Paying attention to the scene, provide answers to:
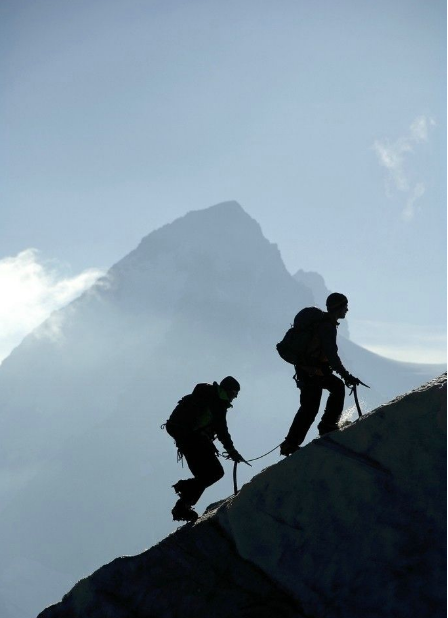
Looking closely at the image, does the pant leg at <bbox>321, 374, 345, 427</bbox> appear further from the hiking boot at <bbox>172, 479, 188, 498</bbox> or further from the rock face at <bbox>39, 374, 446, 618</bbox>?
the hiking boot at <bbox>172, 479, 188, 498</bbox>

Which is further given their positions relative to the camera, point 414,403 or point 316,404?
point 316,404

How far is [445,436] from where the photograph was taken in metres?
8.17

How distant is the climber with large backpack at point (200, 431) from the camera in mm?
10461

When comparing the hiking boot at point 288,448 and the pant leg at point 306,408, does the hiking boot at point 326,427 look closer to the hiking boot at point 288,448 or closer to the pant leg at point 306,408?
the pant leg at point 306,408

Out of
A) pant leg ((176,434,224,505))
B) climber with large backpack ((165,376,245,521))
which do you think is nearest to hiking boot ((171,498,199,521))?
climber with large backpack ((165,376,245,521))

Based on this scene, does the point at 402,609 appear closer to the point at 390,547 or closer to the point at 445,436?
the point at 390,547

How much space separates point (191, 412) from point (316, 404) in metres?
2.16

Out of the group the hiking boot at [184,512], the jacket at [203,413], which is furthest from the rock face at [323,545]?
the jacket at [203,413]

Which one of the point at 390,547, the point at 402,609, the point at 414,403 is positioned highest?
the point at 414,403


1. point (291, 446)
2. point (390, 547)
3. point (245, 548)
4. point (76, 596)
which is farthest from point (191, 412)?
point (390, 547)

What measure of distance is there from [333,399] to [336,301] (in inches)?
66.2

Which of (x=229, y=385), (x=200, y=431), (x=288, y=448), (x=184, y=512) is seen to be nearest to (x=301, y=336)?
(x=229, y=385)

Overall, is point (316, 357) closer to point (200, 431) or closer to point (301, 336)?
point (301, 336)

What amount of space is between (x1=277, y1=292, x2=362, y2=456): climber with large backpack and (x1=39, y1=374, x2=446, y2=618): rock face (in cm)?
115
